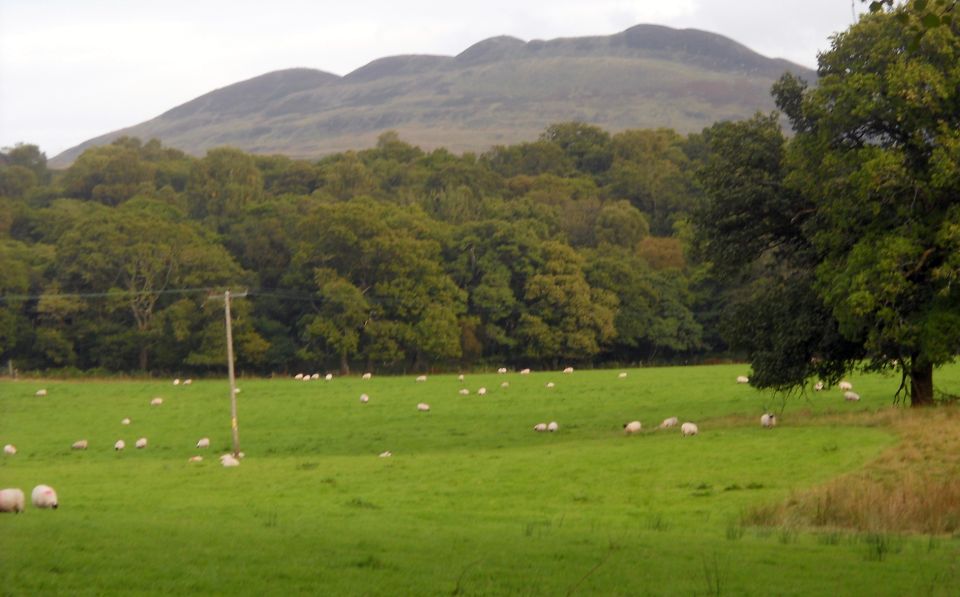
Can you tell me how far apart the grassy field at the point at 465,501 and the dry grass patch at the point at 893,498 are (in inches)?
19.1

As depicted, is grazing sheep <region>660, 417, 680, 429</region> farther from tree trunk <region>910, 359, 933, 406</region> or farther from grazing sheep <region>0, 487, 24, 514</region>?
grazing sheep <region>0, 487, 24, 514</region>

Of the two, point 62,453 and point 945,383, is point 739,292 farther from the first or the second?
point 62,453

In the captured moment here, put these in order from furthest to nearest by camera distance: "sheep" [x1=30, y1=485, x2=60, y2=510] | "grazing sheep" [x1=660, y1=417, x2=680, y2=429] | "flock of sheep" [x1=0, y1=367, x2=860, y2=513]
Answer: "grazing sheep" [x1=660, y1=417, x2=680, y2=429] < "sheep" [x1=30, y1=485, x2=60, y2=510] < "flock of sheep" [x1=0, y1=367, x2=860, y2=513]

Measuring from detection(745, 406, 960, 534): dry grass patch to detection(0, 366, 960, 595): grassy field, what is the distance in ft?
1.59

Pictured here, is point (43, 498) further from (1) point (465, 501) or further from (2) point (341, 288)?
(2) point (341, 288)

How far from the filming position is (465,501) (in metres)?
22.5

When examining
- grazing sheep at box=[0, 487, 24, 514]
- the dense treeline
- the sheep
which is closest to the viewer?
grazing sheep at box=[0, 487, 24, 514]

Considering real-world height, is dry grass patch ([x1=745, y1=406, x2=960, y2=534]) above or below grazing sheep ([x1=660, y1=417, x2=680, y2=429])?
above

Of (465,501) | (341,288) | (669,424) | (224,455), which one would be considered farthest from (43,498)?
(341,288)

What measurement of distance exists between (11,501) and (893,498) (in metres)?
14.0

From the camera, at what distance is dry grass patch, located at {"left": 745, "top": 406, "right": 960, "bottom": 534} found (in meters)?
17.0

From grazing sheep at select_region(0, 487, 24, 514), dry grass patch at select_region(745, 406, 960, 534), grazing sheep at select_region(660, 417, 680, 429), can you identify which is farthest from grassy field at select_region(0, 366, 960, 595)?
grazing sheep at select_region(660, 417, 680, 429)

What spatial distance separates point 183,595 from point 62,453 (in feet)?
107

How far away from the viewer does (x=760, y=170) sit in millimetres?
34875
